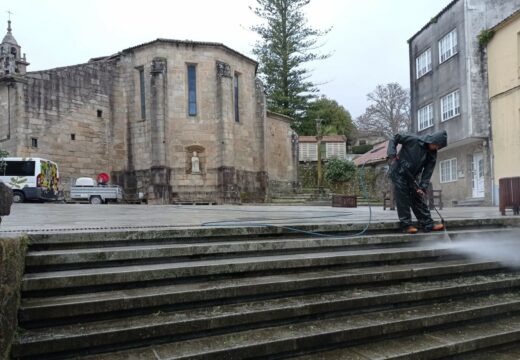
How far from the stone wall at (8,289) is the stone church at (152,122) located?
65.1 ft

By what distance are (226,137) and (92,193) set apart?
7851 mm

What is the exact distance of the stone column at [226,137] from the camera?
2320 cm

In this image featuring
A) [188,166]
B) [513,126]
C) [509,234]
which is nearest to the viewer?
[509,234]

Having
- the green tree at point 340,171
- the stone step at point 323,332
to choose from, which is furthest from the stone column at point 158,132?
the stone step at point 323,332

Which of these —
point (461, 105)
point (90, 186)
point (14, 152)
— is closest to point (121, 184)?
point (90, 186)

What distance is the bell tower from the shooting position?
3719cm

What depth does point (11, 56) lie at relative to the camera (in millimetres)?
38031

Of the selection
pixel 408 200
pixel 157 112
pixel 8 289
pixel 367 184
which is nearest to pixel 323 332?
pixel 8 289

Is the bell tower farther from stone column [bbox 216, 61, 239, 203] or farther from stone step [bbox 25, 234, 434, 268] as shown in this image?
stone step [bbox 25, 234, 434, 268]

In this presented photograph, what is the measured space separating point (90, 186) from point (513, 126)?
20066 mm

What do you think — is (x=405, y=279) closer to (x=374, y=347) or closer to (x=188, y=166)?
(x=374, y=347)

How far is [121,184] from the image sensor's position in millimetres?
24203

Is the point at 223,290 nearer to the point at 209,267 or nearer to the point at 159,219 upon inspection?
the point at 209,267

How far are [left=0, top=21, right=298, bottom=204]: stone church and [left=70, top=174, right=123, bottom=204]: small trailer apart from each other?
1.31m
